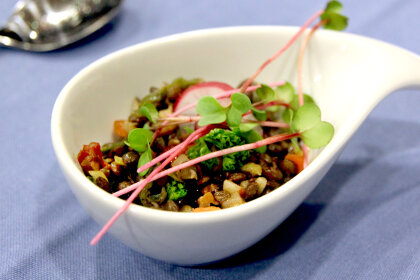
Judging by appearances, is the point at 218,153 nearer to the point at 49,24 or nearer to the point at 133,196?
the point at 133,196

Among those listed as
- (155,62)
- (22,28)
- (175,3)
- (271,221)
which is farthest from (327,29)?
(22,28)

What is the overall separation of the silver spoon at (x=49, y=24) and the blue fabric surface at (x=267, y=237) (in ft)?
0.15

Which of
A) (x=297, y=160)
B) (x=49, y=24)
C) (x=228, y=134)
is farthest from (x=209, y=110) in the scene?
(x=49, y=24)

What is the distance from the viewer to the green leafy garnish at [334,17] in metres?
1.39

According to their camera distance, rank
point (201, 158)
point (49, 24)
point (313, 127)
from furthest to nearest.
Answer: point (49, 24), point (313, 127), point (201, 158)

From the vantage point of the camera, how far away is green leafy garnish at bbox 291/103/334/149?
1.08 metres

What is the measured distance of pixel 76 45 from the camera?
6.06 ft

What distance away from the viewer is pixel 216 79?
4.58ft

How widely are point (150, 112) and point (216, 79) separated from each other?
323 mm

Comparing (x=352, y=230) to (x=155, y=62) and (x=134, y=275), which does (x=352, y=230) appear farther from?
(x=155, y=62)

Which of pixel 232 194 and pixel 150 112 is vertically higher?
pixel 150 112

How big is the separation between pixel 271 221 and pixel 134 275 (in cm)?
39

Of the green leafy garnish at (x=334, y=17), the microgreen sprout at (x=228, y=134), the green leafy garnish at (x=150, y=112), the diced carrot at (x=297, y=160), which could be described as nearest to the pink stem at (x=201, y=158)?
the microgreen sprout at (x=228, y=134)

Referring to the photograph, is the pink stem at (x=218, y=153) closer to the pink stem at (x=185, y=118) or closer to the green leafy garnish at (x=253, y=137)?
the green leafy garnish at (x=253, y=137)
